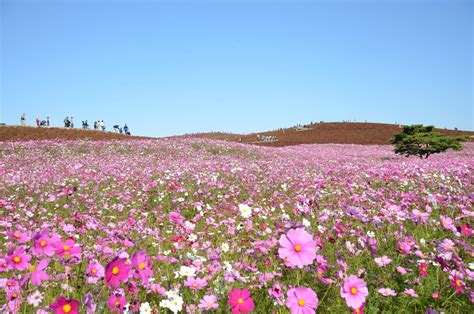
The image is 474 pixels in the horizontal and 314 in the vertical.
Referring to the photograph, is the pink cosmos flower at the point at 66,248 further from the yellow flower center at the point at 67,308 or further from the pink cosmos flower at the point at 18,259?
the yellow flower center at the point at 67,308

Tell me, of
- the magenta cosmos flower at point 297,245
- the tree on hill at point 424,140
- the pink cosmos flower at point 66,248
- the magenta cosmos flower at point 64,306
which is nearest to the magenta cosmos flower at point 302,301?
the magenta cosmos flower at point 297,245

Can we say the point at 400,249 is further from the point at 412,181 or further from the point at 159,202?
the point at 412,181

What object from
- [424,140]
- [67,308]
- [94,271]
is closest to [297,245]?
[67,308]

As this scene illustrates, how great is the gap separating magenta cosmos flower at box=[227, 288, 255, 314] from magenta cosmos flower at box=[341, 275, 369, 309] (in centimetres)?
51

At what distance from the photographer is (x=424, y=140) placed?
85.7 feet

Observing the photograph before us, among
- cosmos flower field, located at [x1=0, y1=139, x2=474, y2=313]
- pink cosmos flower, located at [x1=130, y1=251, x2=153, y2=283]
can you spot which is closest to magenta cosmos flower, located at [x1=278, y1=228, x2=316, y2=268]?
cosmos flower field, located at [x1=0, y1=139, x2=474, y2=313]

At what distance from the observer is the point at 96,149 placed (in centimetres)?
2641

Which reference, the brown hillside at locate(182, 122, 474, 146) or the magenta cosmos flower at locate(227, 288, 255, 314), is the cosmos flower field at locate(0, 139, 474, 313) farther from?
the brown hillside at locate(182, 122, 474, 146)

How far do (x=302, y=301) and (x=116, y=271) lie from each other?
0.92m

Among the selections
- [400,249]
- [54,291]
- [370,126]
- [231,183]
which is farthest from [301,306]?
[370,126]

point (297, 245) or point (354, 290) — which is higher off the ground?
point (297, 245)

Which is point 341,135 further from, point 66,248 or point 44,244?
point 44,244

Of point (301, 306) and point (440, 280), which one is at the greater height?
point (301, 306)

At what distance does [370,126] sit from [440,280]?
77.1 metres
